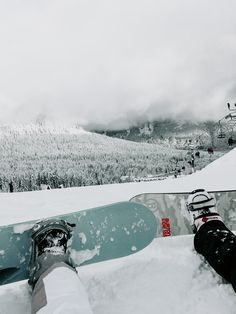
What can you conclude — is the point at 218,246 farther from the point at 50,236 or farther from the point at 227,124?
the point at 227,124

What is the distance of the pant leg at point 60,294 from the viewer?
1.34 meters

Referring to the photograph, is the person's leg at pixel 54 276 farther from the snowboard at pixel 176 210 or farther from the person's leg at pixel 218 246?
the snowboard at pixel 176 210

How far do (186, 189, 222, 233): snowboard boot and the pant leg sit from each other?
1.48 meters

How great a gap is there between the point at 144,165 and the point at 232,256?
621ft

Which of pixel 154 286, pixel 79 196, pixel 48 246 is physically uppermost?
pixel 48 246

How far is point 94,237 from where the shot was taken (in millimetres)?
2773

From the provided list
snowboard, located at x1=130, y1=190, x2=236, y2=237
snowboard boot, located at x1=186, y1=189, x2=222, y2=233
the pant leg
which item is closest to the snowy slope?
snowboard, located at x1=130, y1=190, x2=236, y2=237

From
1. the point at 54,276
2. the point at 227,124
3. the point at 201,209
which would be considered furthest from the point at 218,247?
the point at 227,124

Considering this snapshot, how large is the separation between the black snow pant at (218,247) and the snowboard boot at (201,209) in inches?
7.7

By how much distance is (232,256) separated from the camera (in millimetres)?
1841

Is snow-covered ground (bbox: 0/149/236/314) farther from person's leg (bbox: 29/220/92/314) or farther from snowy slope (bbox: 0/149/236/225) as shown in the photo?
snowy slope (bbox: 0/149/236/225)

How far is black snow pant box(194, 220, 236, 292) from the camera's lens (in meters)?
1.85

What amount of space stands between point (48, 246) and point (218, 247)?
48.5 inches

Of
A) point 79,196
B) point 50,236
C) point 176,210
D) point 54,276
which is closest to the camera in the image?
point 54,276
